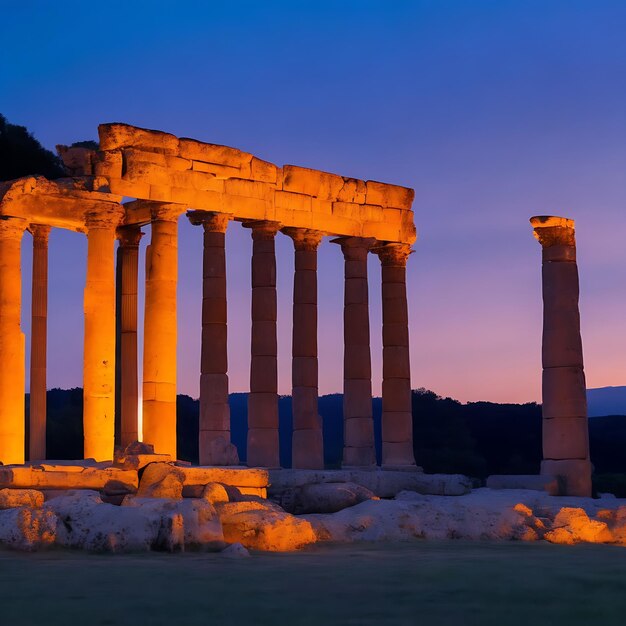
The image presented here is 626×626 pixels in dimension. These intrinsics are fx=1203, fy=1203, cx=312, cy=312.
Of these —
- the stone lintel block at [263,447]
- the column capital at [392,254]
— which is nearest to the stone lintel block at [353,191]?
the column capital at [392,254]

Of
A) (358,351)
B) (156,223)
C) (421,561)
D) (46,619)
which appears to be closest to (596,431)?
(358,351)

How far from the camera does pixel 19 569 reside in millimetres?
16438

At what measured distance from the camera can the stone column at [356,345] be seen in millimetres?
41906

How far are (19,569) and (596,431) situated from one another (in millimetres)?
88670

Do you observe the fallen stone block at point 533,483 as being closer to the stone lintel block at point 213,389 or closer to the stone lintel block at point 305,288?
the stone lintel block at point 213,389

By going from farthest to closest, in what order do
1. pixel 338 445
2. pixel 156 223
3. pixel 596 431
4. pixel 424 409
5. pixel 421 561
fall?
pixel 338 445 < pixel 596 431 < pixel 424 409 < pixel 156 223 < pixel 421 561

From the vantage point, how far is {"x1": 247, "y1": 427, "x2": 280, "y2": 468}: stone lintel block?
38.8 metres

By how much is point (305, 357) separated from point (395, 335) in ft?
13.2

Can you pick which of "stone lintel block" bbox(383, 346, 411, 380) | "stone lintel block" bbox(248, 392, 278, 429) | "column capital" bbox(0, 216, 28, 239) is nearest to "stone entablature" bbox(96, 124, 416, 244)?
"column capital" bbox(0, 216, 28, 239)

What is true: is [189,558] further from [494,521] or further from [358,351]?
[358,351]

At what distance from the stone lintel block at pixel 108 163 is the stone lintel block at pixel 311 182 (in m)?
6.92

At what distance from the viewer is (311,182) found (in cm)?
4091

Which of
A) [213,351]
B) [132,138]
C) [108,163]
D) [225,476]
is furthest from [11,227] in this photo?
[225,476]

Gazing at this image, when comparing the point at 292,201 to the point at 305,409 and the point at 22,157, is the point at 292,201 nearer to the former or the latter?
the point at 305,409
